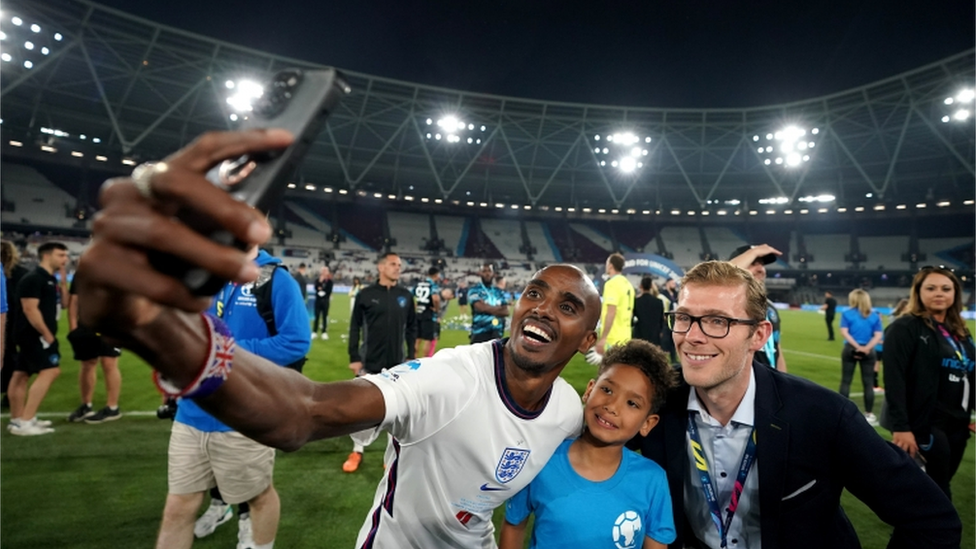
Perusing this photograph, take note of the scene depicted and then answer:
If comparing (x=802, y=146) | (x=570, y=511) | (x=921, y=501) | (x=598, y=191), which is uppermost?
(x=802, y=146)

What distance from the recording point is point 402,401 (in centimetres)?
188

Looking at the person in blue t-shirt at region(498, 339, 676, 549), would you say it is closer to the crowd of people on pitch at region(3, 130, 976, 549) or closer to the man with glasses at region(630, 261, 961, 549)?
the crowd of people on pitch at region(3, 130, 976, 549)

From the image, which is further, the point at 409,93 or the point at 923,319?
the point at 409,93

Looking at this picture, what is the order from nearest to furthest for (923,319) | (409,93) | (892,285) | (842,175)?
(923,319), (409,93), (892,285), (842,175)

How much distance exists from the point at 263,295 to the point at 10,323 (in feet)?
17.8

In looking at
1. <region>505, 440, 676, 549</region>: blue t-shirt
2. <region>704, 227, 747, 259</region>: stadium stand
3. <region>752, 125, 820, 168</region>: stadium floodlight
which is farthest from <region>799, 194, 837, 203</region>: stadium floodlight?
<region>505, 440, 676, 549</region>: blue t-shirt

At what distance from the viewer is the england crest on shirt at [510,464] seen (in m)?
2.14

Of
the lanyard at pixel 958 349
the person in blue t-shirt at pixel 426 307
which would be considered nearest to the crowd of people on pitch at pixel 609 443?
the lanyard at pixel 958 349

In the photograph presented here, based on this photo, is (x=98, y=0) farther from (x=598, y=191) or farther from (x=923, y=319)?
(x=598, y=191)

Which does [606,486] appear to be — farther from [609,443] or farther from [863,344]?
[863,344]

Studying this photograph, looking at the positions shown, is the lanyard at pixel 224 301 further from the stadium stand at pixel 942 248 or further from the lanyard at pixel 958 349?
the stadium stand at pixel 942 248

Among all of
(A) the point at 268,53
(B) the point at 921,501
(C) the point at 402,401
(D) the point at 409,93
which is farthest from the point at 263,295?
(D) the point at 409,93

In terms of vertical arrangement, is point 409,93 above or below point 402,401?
above

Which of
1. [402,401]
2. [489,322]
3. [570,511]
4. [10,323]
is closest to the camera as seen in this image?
[402,401]
